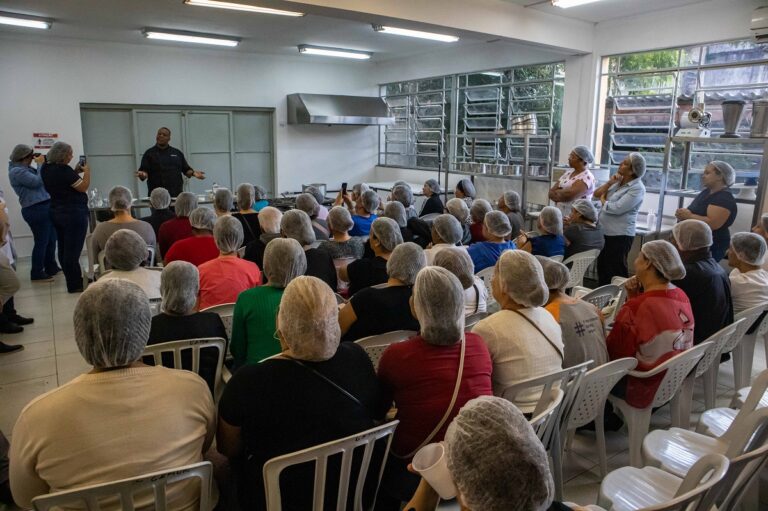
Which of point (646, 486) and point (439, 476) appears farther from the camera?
point (646, 486)

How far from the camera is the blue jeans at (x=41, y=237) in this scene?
5.70m

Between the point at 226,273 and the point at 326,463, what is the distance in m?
1.67

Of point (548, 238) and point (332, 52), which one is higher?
point (332, 52)

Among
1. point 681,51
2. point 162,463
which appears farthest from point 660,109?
point 162,463

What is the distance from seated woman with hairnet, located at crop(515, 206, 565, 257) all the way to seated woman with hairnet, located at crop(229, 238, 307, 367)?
87.6 inches

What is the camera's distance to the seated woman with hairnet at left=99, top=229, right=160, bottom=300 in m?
2.80

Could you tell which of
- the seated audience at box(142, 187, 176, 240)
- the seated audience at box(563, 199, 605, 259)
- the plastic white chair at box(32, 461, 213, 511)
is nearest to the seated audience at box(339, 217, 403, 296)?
the plastic white chair at box(32, 461, 213, 511)

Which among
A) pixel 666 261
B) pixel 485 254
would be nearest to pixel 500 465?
pixel 666 261

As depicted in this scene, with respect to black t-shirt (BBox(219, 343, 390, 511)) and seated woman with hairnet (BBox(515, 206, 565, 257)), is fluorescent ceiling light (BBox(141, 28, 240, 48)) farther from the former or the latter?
black t-shirt (BBox(219, 343, 390, 511))

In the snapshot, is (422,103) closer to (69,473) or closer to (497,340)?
(497,340)

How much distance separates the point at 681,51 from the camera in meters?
5.38

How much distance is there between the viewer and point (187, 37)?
6.87 meters

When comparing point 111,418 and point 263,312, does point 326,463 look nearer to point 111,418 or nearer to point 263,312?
point 111,418

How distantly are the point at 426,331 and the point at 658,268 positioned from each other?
4.36ft
